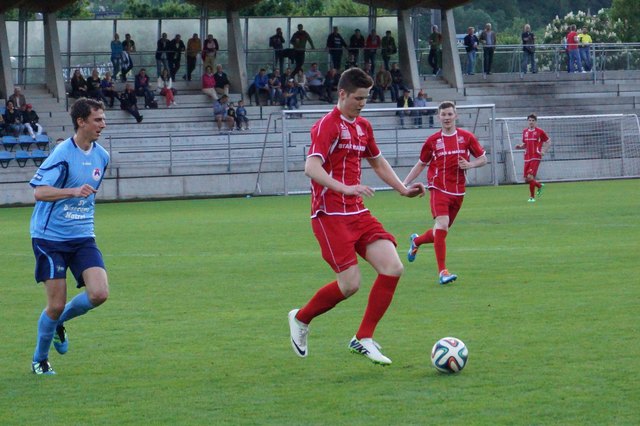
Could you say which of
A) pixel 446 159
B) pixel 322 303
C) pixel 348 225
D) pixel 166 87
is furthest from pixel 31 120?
pixel 348 225

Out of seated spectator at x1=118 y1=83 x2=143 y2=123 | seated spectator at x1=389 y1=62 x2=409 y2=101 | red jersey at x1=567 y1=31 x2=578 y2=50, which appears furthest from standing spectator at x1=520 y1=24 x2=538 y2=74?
seated spectator at x1=118 y1=83 x2=143 y2=123

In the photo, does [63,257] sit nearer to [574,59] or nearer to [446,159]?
[446,159]

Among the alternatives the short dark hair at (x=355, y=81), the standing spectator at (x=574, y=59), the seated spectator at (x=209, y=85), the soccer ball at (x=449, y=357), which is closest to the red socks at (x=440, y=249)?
the short dark hair at (x=355, y=81)

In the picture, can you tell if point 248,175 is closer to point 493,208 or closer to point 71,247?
point 493,208

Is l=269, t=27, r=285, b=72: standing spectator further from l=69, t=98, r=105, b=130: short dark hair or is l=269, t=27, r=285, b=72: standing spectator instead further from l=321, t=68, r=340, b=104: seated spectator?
l=69, t=98, r=105, b=130: short dark hair

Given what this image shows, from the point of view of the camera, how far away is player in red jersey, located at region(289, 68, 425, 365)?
7.91 meters

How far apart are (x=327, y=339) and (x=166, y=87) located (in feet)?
98.0

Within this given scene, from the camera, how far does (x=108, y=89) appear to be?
1439 inches

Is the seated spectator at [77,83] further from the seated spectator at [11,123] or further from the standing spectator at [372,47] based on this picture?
the standing spectator at [372,47]

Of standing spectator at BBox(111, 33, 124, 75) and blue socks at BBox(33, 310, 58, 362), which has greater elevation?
standing spectator at BBox(111, 33, 124, 75)

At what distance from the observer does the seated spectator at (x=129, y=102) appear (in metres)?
35.8

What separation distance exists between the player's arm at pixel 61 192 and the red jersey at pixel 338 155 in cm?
149

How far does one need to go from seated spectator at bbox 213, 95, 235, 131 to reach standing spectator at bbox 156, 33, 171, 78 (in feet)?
11.1

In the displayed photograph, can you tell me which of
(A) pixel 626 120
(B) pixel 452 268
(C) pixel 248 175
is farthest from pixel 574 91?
(B) pixel 452 268
